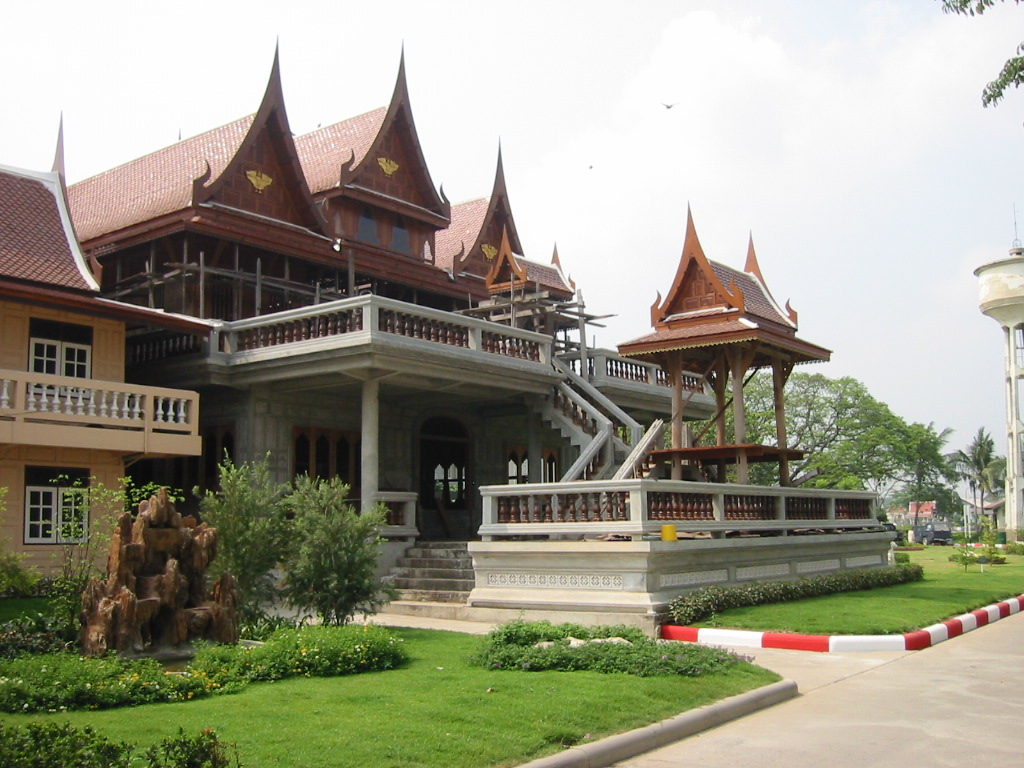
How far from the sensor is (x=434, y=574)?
18.5 metres

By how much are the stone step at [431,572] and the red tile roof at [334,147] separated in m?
12.2

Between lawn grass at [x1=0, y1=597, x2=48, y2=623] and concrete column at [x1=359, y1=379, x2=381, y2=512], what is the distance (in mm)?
5489

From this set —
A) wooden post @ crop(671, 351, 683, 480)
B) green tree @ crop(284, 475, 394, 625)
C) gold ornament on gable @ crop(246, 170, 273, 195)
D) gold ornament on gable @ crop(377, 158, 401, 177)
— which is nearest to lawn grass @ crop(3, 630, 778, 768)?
green tree @ crop(284, 475, 394, 625)

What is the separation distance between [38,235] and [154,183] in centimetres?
641

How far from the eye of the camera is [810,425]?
62000 millimetres

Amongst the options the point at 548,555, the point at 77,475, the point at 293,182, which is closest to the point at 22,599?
the point at 77,475

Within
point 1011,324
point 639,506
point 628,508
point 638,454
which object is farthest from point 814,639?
point 1011,324

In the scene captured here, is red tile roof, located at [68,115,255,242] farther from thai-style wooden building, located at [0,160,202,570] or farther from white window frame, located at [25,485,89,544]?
white window frame, located at [25,485,89,544]

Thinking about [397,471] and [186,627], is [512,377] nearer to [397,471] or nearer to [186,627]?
[397,471]

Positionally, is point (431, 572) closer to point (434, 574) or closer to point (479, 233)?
point (434, 574)

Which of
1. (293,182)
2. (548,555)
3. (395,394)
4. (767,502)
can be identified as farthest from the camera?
(293,182)

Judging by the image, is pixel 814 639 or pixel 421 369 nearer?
pixel 814 639

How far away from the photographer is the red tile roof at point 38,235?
19406mm

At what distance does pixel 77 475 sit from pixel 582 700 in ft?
43.2
